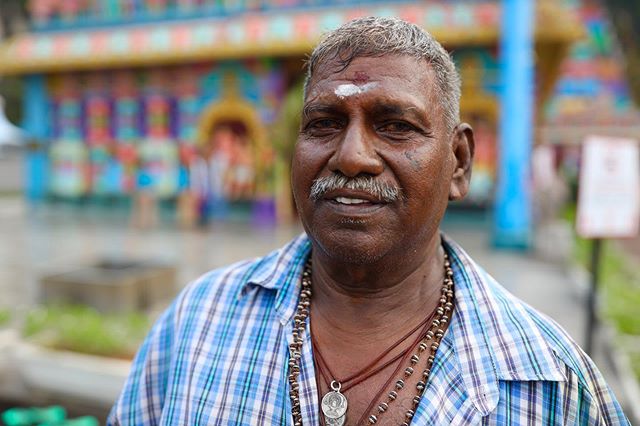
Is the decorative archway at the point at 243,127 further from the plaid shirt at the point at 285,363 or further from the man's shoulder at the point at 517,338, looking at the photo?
the man's shoulder at the point at 517,338

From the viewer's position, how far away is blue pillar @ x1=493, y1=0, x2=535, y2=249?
29.1 ft

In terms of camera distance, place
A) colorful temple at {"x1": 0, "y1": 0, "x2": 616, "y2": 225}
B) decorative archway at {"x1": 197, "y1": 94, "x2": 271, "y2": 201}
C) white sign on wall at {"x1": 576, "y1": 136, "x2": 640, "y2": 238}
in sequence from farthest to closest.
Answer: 1. decorative archway at {"x1": 197, "y1": 94, "x2": 271, "y2": 201}
2. colorful temple at {"x1": 0, "y1": 0, "x2": 616, "y2": 225}
3. white sign on wall at {"x1": 576, "y1": 136, "x2": 640, "y2": 238}

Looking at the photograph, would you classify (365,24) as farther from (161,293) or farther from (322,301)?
(161,293)

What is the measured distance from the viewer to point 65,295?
5.56 meters

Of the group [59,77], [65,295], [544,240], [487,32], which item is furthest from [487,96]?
[59,77]

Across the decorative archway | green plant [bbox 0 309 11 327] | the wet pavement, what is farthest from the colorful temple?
green plant [bbox 0 309 11 327]

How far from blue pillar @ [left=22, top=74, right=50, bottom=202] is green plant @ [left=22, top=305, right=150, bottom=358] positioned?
10803 mm

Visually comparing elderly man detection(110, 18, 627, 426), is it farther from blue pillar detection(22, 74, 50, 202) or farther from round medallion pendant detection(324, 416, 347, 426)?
blue pillar detection(22, 74, 50, 202)

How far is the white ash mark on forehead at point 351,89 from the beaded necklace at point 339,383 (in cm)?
56

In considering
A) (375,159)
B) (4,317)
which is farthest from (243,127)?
(375,159)

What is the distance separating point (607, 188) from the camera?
3725 mm

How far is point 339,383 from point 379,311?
0.21 m

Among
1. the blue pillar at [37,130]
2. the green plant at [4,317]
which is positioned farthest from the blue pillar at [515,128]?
the blue pillar at [37,130]

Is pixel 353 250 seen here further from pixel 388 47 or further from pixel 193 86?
pixel 193 86
